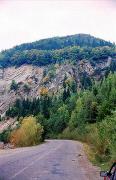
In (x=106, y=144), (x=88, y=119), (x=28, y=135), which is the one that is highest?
(x=88, y=119)

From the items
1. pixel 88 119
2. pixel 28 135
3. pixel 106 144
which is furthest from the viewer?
pixel 88 119

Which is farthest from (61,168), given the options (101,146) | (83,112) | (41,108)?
(41,108)

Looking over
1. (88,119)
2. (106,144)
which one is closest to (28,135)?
(88,119)

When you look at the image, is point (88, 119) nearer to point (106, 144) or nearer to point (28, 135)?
Answer: point (28, 135)

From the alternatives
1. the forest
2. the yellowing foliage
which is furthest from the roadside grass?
the yellowing foliage

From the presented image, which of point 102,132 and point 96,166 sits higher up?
point 102,132

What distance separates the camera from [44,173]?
25.1m

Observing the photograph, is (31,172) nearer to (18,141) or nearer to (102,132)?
(102,132)

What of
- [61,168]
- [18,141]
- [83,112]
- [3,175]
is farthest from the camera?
[83,112]

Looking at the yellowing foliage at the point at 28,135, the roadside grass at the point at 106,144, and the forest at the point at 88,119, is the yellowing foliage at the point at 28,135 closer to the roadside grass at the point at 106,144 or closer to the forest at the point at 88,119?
the forest at the point at 88,119

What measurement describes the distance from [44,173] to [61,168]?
11.4ft

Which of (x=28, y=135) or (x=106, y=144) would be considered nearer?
(x=106, y=144)

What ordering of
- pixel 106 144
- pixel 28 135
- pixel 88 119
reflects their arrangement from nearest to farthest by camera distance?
pixel 106 144, pixel 28 135, pixel 88 119

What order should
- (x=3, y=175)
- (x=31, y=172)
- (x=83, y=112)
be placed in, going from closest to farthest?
(x=3, y=175)
(x=31, y=172)
(x=83, y=112)
